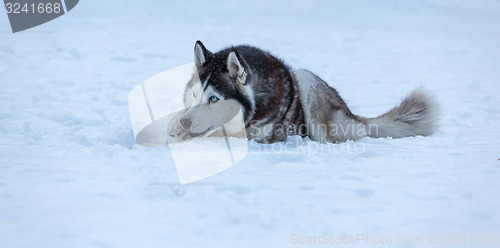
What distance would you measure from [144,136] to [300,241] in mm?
2109

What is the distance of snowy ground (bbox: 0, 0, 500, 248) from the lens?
2.89 meters

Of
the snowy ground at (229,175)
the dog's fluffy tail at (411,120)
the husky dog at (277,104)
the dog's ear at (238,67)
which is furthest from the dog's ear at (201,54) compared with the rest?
the dog's fluffy tail at (411,120)

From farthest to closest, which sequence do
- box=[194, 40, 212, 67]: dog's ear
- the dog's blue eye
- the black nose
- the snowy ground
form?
1. box=[194, 40, 212, 67]: dog's ear
2. the dog's blue eye
3. the black nose
4. the snowy ground

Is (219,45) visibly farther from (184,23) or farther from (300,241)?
(300,241)

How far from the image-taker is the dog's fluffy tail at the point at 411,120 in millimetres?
5082

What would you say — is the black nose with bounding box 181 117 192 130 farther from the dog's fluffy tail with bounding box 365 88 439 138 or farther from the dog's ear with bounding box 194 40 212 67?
the dog's fluffy tail with bounding box 365 88 439 138

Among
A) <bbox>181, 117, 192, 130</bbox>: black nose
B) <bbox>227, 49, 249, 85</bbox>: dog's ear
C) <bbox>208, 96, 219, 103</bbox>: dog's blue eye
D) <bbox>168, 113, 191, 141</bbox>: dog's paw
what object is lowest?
<bbox>168, 113, 191, 141</bbox>: dog's paw

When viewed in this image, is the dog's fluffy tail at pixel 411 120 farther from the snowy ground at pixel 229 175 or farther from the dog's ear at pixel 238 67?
the dog's ear at pixel 238 67

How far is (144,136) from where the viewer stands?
453cm

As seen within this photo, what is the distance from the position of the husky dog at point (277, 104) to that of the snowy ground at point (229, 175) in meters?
0.23

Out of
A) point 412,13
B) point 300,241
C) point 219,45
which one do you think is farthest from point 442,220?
point 412,13

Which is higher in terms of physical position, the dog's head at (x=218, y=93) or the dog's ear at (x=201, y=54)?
the dog's ear at (x=201, y=54)

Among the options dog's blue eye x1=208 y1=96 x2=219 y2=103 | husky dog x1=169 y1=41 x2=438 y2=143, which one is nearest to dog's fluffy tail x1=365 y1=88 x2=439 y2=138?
husky dog x1=169 y1=41 x2=438 y2=143

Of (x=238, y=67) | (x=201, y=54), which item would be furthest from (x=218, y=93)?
(x=201, y=54)
